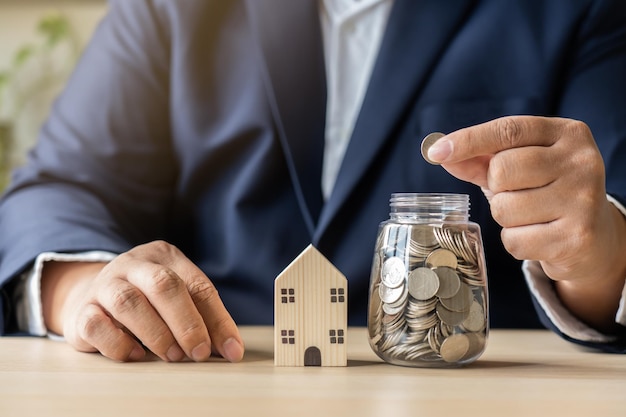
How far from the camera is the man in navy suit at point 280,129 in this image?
1.10 m

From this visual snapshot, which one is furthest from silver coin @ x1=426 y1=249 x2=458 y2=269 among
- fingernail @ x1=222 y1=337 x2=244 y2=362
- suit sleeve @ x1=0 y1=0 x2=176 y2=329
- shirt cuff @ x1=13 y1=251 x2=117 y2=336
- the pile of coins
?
suit sleeve @ x1=0 y1=0 x2=176 y2=329

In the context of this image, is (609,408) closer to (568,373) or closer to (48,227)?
(568,373)

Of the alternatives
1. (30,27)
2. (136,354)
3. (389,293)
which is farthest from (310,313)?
(30,27)

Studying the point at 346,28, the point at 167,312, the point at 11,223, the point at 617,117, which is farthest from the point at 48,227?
the point at 617,117

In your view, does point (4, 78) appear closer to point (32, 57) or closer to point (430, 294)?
point (32, 57)

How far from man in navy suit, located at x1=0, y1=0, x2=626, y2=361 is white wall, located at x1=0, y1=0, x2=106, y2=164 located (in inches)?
43.6

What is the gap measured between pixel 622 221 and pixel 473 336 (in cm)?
30

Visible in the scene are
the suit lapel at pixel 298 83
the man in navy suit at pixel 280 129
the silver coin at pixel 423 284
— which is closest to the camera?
the silver coin at pixel 423 284

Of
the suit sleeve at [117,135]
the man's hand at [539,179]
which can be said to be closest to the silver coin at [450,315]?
the man's hand at [539,179]

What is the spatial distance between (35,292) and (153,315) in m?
0.28

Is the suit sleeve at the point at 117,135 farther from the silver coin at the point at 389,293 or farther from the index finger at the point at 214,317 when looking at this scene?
the silver coin at the point at 389,293

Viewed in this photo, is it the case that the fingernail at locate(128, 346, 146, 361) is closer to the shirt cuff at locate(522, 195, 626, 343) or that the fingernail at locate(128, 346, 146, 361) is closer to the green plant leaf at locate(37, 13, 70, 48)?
the shirt cuff at locate(522, 195, 626, 343)

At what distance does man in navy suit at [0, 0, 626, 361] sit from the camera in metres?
1.10

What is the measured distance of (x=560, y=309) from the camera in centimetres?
93
